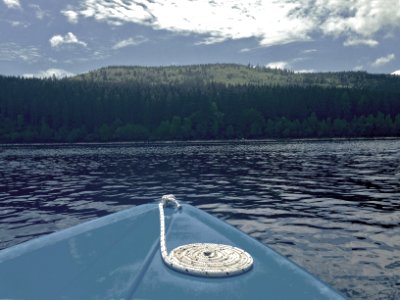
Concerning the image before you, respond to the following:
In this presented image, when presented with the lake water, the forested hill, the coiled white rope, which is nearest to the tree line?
the forested hill

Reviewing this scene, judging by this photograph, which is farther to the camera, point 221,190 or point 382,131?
point 382,131

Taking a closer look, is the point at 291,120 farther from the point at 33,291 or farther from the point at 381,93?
the point at 33,291

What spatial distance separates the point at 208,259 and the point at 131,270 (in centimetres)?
118

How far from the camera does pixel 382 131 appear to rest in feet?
453

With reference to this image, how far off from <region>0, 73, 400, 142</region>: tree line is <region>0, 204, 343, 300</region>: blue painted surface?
13283 cm

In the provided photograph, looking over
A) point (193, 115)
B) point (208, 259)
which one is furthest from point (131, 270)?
point (193, 115)

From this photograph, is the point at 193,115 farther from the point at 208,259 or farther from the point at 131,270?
the point at 131,270

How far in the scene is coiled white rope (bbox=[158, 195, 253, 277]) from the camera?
Result: 5188mm

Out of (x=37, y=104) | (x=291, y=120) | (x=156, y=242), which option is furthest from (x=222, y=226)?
(x=37, y=104)

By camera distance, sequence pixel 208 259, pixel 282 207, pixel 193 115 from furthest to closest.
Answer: pixel 193 115 → pixel 282 207 → pixel 208 259

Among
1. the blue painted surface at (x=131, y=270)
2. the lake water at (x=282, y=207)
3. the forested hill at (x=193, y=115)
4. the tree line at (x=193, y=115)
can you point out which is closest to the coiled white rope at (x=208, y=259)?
the blue painted surface at (x=131, y=270)

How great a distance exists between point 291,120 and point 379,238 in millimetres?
146276

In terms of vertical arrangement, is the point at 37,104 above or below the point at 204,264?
above

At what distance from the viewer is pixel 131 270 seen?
546 centimetres
